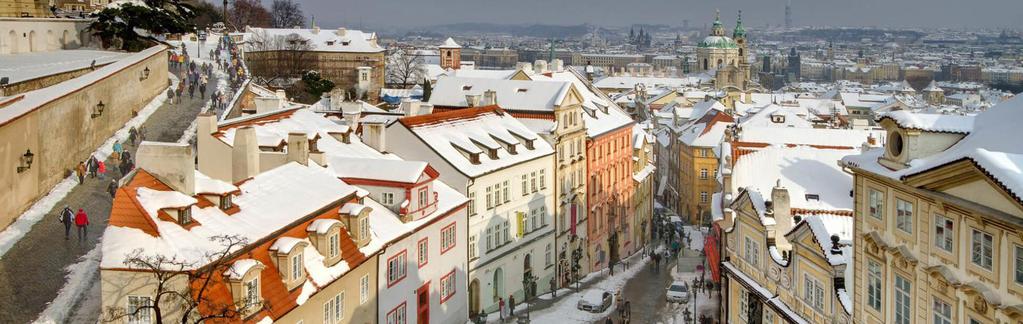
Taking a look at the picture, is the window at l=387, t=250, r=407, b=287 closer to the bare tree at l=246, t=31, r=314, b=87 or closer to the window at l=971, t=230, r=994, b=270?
the window at l=971, t=230, r=994, b=270

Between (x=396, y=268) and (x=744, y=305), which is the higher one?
(x=396, y=268)

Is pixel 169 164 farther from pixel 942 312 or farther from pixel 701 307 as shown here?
pixel 701 307

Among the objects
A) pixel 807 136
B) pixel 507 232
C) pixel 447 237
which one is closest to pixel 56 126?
pixel 447 237

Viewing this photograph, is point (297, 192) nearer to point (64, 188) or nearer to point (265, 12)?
point (64, 188)

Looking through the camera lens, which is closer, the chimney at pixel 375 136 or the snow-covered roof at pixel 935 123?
the snow-covered roof at pixel 935 123

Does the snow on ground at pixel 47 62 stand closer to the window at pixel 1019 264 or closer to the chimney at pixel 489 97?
the chimney at pixel 489 97

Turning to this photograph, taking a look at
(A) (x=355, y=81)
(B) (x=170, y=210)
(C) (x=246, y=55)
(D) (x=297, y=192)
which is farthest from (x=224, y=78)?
(A) (x=355, y=81)

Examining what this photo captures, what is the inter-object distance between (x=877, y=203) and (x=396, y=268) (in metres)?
17.7

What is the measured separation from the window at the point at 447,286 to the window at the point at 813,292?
15.3 meters

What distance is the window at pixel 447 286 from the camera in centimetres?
4412

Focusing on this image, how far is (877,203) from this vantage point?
2655 centimetres

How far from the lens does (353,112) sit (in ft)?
184

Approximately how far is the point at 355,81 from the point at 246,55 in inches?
934

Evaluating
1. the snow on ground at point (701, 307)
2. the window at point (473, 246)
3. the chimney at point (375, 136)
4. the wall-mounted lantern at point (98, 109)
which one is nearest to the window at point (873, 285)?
the snow on ground at point (701, 307)
